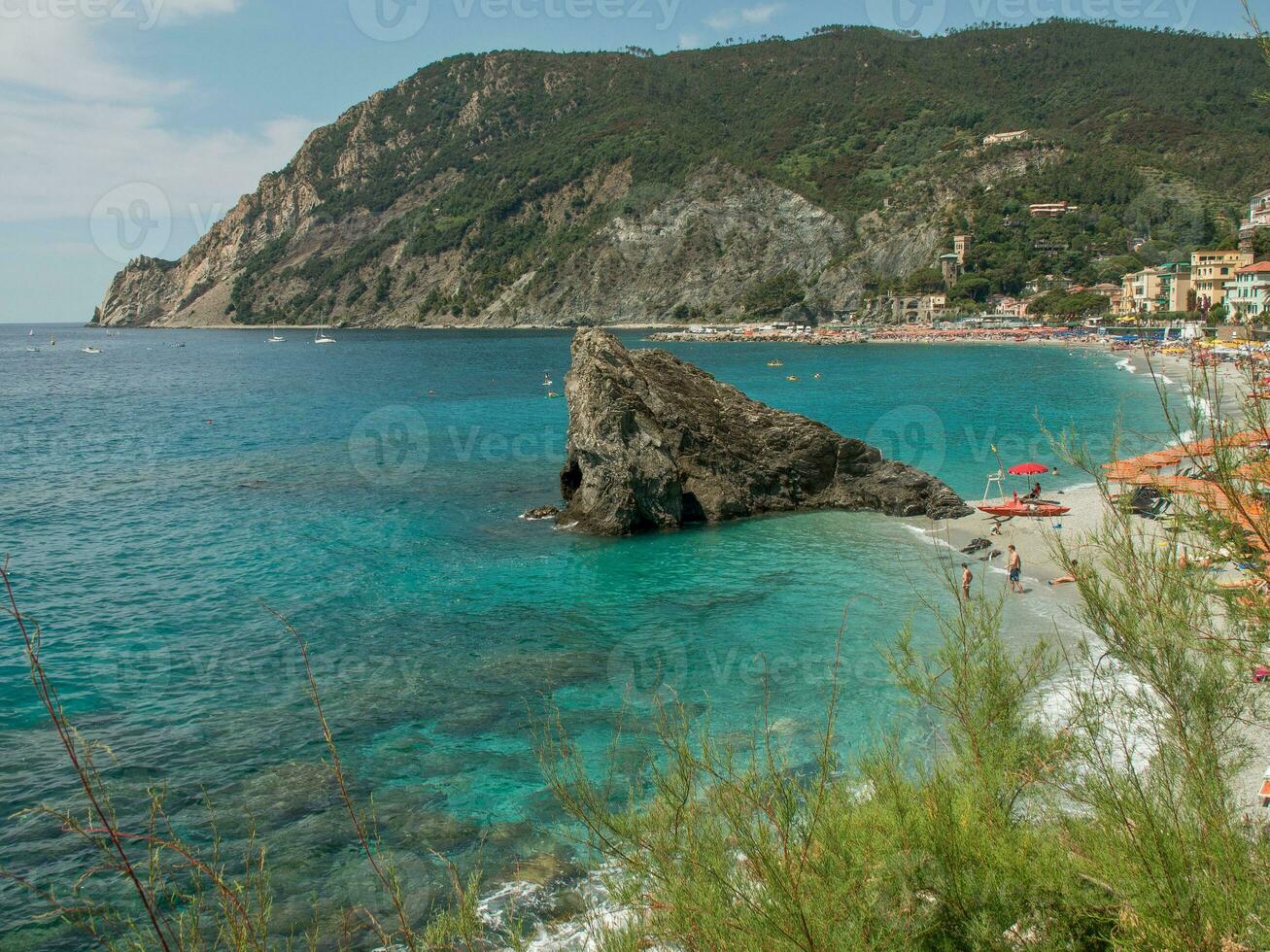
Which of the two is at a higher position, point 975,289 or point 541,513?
point 975,289

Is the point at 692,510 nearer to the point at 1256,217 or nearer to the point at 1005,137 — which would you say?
the point at 1256,217

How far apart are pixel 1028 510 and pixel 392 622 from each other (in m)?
17.3

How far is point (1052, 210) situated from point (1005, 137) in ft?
78.4

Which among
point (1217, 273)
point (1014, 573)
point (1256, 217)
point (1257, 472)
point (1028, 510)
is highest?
point (1256, 217)

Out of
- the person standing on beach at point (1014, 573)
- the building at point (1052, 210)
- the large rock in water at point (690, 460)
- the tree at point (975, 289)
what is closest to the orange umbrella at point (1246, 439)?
the person standing on beach at point (1014, 573)

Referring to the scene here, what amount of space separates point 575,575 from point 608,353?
8.46 m

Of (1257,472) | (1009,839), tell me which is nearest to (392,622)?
(1009,839)

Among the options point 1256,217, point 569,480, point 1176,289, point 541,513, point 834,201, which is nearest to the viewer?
point 541,513

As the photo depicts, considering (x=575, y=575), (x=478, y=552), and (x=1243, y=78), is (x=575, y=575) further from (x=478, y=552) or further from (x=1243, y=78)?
(x=1243, y=78)

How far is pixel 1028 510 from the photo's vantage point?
24484 mm

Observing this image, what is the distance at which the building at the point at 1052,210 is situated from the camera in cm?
13012

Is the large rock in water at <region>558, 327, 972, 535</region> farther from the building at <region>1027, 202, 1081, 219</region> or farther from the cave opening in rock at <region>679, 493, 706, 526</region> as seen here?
the building at <region>1027, 202, 1081, 219</region>

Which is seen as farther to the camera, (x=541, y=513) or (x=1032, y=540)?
(x=541, y=513)

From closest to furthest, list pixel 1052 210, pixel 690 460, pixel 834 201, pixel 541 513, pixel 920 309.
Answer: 1. pixel 690 460
2. pixel 541 513
3. pixel 920 309
4. pixel 1052 210
5. pixel 834 201
